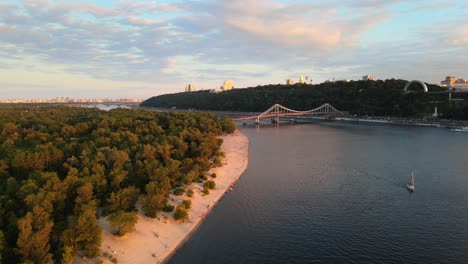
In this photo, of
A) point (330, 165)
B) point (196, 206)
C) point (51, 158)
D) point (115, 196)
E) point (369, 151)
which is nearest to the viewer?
point (115, 196)

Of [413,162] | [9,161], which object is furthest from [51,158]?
[413,162]

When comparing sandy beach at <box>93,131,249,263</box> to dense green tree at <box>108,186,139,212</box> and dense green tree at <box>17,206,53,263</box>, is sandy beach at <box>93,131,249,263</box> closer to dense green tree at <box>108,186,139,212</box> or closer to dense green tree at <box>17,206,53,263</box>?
dense green tree at <box>108,186,139,212</box>

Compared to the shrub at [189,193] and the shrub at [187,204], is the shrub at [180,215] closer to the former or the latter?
the shrub at [187,204]

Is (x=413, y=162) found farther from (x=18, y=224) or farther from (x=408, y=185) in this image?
(x=18, y=224)

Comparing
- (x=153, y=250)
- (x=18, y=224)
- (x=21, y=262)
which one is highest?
(x=18, y=224)

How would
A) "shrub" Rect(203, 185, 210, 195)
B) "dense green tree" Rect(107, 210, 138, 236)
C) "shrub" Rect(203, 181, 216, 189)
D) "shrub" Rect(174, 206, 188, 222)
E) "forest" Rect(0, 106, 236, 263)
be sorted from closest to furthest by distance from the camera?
"forest" Rect(0, 106, 236, 263), "dense green tree" Rect(107, 210, 138, 236), "shrub" Rect(174, 206, 188, 222), "shrub" Rect(203, 185, 210, 195), "shrub" Rect(203, 181, 216, 189)

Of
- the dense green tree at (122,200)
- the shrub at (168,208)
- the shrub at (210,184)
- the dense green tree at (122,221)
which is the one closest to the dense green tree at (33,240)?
the dense green tree at (122,221)

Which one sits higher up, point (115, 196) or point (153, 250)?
point (115, 196)

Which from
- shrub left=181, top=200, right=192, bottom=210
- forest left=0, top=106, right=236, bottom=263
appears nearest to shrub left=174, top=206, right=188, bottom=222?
forest left=0, top=106, right=236, bottom=263

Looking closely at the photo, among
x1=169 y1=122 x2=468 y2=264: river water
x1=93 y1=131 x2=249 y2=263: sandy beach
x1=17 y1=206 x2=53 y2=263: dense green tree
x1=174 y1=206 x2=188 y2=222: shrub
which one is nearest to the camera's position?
x1=17 y1=206 x2=53 y2=263: dense green tree
